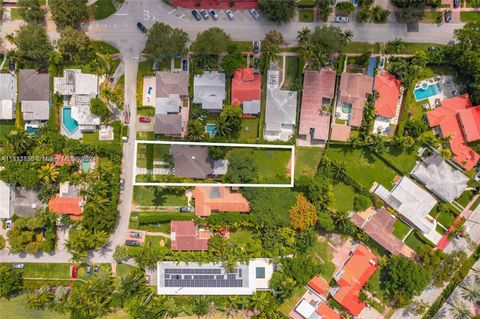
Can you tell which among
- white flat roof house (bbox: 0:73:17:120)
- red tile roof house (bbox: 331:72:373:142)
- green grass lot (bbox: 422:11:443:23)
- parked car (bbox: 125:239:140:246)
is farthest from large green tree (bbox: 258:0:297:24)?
parked car (bbox: 125:239:140:246)

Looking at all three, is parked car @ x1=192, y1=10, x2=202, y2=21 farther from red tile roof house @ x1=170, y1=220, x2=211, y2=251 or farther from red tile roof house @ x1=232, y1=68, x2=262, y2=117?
red tile roof house @ x1=170, y1=220, x2=211, y2=251

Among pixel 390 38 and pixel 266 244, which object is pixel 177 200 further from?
pixel 390 38

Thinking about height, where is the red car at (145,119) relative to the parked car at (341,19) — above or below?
below

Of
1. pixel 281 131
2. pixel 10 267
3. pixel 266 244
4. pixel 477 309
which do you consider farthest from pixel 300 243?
pixel 10 267

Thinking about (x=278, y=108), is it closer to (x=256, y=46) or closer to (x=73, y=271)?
(x=256, y=46)

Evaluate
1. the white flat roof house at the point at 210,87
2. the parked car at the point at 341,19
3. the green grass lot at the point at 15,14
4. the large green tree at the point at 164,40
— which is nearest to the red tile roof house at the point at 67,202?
the white flat roof house at the point at 210,87

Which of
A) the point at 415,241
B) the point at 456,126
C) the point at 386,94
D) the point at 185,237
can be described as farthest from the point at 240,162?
the point at 456,126

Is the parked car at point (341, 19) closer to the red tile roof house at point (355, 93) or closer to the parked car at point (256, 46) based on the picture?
the red tile roof house at point (355, 93)
